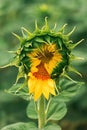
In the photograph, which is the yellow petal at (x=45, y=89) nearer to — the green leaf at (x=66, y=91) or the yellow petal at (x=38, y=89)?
the yellow petal at (x=38, y=89)

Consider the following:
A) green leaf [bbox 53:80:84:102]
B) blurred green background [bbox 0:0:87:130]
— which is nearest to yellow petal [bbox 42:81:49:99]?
green leaf [bbox 53:80:84:102]

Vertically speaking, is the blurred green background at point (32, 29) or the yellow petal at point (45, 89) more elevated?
the yellow petal at point (45, 89)

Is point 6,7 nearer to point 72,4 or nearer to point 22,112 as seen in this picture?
point 72,4

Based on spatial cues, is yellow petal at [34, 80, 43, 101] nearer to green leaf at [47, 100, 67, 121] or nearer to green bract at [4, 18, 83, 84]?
green bract at [4, 18, 83, 84]

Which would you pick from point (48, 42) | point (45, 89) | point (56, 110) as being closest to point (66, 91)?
point (56, 110)

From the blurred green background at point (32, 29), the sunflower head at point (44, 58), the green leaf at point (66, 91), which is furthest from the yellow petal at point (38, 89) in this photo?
the blurred green background at point (32, 29)

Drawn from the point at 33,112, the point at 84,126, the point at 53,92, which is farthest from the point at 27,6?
the point at 53,92

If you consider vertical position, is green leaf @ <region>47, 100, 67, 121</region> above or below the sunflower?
below
